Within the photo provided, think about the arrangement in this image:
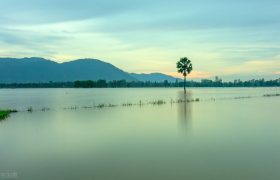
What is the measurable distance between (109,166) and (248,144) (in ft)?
34.0

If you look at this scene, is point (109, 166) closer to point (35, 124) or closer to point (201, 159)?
point (201, 159)

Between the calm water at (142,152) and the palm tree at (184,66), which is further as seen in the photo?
the palm tree at (184,66)

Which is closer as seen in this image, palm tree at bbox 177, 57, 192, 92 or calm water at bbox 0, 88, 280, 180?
calm water at bbox 0, 88, 280, 180

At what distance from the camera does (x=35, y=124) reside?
37.0 metres

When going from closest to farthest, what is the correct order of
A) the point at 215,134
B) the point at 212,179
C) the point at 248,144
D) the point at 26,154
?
the point at 212,179 → the point at 26,154 → the point at 248,144 → the point at 215,134

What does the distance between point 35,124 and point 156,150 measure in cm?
1888

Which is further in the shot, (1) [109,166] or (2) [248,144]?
(2) [248,144]

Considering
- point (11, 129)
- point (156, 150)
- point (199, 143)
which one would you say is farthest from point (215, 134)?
point (11, 129)

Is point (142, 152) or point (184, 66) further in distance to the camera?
point (184, 66)

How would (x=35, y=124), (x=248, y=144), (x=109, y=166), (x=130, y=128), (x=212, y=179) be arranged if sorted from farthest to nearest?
(x=35, y=124)
(x=130, y=128)
(x=248, y=144)
(x=109, y=166)
(x=212, y=179)

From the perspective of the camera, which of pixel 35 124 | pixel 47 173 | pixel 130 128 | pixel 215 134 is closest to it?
pixel 47 173

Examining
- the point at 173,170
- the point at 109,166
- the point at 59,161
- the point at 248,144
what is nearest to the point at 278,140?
the point at 248,144

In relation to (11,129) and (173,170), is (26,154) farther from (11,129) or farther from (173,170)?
(11,129)

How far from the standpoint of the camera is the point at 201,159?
64.4ft
